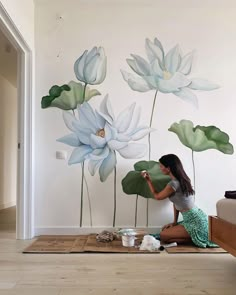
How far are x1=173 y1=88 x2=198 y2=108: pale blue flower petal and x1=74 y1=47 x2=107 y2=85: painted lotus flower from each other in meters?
0.90

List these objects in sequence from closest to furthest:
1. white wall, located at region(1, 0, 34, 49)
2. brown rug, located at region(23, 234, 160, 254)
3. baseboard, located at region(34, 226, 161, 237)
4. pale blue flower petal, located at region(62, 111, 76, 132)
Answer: white wall, located at region(1, 0, 34, 49) → brown rug, located at region(23, 234, 160, 254) → baseboard, located at region(34, 226, 161, 237) → pale blue flower petal, located at region(62, 111, 76, 132)

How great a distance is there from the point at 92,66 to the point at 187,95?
3.75 ft

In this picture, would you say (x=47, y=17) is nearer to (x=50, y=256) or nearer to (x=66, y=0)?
(x=66, y=0)

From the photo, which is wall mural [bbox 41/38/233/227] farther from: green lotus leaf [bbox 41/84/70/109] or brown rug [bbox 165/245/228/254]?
brown rug [bbox 165/245/228/254]

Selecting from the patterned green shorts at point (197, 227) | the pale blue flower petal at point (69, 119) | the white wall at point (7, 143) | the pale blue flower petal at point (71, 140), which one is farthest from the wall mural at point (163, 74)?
the white wall at point (7, 143)

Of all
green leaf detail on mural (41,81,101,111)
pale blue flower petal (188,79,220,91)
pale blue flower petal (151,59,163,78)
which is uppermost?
pale blue flower petal (151,59,163,78)

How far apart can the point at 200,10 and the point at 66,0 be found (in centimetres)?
155

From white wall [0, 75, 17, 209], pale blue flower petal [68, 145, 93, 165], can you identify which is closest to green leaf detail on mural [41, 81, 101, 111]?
pale blue flower petal [68, 145, 93, 165]

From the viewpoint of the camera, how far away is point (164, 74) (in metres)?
3.84

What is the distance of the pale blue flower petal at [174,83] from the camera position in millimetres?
3830

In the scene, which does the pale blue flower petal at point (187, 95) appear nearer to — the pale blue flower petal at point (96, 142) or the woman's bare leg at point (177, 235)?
the pale blue flower petal at point (96, 142)

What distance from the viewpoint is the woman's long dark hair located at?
10.6 feet

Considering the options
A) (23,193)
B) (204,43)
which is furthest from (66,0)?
(23,193)

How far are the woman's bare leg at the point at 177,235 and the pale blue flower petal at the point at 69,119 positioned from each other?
1.52m
